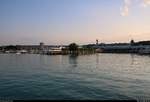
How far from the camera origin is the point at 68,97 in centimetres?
1852

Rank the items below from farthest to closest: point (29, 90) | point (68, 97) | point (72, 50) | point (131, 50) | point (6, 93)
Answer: point (131, 50), point (72, 50), point (29, 90), point (6, 93), point (68, 97)

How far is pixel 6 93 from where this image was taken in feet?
66.2

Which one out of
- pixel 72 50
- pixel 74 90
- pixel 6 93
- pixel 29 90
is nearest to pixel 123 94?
pixel 74 90

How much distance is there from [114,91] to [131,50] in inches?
7152

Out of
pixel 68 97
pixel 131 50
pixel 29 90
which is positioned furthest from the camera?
pixel 131 50

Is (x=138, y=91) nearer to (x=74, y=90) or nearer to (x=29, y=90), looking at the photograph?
(x=74, y=90)

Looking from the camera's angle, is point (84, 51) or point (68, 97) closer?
point (68, 97)

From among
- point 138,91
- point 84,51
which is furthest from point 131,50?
point 138,91

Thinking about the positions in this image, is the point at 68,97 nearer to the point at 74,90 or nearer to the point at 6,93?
the point at 74,90

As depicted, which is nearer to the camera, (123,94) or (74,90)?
(123,94)

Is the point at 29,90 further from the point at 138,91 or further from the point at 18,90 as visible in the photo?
the point at 138,91

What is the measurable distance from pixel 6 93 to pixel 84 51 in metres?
145

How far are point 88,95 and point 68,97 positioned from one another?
1.77 m

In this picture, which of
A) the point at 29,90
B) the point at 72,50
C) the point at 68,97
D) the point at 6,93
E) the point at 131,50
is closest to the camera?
the point at 68,97
